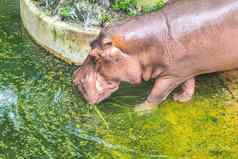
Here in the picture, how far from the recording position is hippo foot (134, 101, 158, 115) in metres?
5.93

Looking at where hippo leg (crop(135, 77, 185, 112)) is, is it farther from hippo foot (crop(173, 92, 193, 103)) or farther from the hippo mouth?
the hippo mouth

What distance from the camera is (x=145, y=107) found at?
5949 mm

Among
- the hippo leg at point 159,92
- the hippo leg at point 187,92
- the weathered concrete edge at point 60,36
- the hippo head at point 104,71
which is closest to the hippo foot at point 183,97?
the hippo leg at point 187,92

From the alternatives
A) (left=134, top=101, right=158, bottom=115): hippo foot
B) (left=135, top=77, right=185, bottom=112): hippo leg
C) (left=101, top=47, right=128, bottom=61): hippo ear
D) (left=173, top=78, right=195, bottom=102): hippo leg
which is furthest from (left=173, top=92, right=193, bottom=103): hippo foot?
(left=101, top=47, right=128, bottom=61): hippo ear

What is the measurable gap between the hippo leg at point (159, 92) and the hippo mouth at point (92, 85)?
0.33 metres

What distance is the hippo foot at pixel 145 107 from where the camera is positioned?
5926mm

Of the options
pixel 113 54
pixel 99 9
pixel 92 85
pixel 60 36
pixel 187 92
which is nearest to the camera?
pixel 113 54

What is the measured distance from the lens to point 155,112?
5926mm

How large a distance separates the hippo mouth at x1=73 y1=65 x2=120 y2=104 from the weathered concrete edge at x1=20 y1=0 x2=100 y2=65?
2.48ft

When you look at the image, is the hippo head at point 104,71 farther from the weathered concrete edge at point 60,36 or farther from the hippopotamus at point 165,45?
the weathered concrete edge at point 60,36

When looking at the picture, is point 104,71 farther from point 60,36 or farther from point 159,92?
point 60,36

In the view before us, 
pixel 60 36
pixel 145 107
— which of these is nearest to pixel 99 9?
pixel 60 36

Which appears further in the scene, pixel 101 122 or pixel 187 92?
pixel 187 92

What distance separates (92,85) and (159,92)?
655 millimetres
